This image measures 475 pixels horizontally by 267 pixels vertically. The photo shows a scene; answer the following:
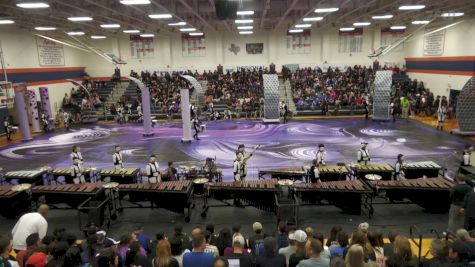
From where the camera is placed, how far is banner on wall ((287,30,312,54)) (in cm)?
3706

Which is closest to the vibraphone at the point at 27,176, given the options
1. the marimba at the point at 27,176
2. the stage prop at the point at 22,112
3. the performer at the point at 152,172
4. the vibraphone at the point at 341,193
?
the marimba at the point at 27,176

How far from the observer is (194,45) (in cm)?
3766

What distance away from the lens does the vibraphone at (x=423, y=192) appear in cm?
1026

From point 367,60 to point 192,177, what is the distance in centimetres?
3008

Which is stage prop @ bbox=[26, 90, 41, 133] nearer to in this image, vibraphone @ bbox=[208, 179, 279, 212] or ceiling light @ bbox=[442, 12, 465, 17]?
vibraphone @ bbox=[208, 179, 279, 212]

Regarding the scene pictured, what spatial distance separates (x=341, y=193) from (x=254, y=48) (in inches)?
1154

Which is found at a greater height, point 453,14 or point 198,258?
point 453,14

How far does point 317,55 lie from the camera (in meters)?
37.4

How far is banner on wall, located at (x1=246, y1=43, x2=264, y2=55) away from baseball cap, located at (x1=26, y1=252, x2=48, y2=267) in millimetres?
33932

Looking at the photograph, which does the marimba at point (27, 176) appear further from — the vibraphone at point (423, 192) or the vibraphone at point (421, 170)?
the vibraphone at point (421, 170)

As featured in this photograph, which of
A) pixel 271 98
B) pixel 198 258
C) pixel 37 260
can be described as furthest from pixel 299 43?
pixel 37 260

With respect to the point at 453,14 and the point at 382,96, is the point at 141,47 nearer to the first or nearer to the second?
the point at 382,96

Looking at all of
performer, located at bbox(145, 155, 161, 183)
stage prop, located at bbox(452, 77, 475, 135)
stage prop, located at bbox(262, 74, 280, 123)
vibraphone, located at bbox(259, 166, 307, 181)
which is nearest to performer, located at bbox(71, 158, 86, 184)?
performer, located at bbox(145, 155, 161, 183)

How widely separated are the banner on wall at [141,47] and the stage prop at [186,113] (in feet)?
63.6
